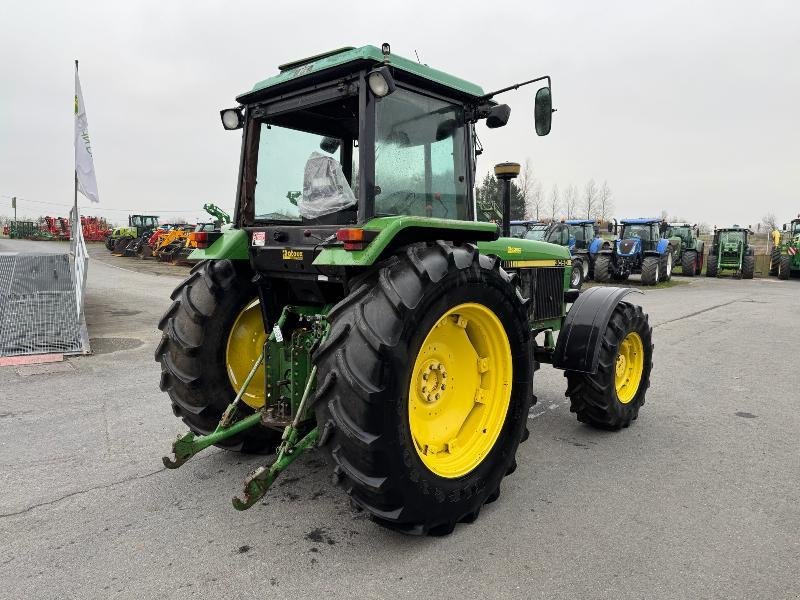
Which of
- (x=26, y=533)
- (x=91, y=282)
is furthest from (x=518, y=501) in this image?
(x=91, y=282)

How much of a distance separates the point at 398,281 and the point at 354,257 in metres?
0.24

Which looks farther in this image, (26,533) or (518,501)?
(518,501)

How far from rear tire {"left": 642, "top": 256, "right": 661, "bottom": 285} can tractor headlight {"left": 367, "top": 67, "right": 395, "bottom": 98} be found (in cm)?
1794

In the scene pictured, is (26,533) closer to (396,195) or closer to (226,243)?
(226,243)

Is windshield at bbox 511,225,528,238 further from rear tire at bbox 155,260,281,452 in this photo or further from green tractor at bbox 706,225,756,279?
rear tire at bbox 155,260,281,452

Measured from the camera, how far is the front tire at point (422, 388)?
2.51 meters

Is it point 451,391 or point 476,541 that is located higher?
point 451,391

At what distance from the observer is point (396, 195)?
3137mm

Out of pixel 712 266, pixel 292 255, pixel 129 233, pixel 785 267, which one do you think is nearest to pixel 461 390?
pixel 292 255

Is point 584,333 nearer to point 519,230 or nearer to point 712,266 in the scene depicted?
point 519,230

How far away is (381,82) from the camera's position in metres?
2.77

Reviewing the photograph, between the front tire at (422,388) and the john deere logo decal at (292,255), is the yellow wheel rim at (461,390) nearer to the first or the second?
the front tire at (422,388)

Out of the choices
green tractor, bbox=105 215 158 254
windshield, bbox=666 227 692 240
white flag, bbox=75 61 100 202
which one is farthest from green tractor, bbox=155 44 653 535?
green tractor, bbox=105 215 158 254

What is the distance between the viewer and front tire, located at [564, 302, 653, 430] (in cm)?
418
